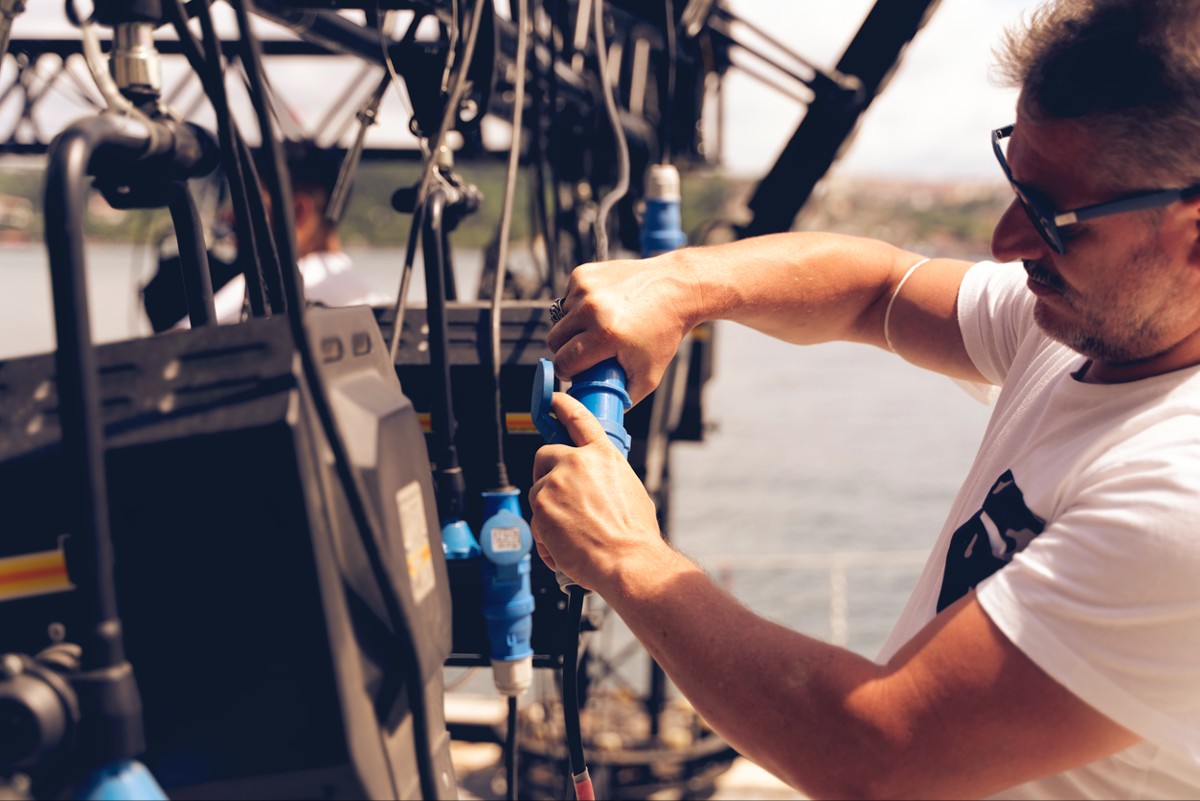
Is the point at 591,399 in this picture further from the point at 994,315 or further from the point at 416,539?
the point at 994,315

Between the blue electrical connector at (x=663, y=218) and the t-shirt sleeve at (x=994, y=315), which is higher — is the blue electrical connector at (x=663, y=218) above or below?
above

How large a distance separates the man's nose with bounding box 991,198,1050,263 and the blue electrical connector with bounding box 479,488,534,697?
673mm

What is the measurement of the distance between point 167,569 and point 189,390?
0.46 ft

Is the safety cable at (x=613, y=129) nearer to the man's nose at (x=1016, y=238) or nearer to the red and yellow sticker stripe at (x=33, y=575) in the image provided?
the man's nose at (x=1016, y=238)

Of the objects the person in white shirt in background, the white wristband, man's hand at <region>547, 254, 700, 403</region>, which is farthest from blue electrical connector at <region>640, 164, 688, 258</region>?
the person in white shirt in background

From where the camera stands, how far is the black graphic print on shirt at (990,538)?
114 cm

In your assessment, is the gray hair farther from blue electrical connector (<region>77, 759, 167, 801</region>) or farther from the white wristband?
blue electrical connector (<region>77, 759, 167, 801</region>)

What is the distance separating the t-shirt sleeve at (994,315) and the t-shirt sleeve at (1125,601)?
58 centimetres

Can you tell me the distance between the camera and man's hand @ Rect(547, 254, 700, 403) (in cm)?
117

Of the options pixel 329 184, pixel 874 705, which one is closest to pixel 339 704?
pixel 874 705

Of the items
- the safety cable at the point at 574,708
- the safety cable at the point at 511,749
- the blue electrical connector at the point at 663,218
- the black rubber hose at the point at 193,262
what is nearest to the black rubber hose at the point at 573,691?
the safety cable at the point at 574,708

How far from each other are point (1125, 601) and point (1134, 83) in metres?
0.53

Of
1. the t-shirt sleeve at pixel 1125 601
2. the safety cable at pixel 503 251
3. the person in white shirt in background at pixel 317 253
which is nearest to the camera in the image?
the t-shirt sleeve at pixel 1125 601

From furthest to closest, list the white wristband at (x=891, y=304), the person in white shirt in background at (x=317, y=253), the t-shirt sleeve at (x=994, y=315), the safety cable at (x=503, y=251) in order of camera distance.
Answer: the person in white shirt in background at (x=317, y=253) < the white wristband at (x=891, y=304) < the t-shirt sleeve at (x=994, y=315) < the safety cable at (x=503, y=251)
